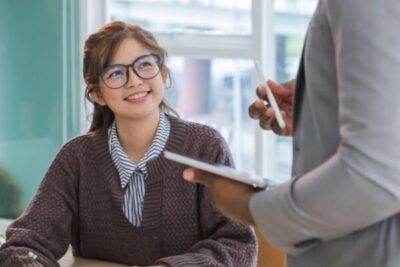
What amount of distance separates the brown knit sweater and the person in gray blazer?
0.79 metres

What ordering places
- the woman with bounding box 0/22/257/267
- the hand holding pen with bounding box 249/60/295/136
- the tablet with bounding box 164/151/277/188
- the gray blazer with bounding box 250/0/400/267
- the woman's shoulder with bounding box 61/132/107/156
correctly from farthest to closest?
1. the woman's shoulder with bounding box 61/132/107/156
2. the woman with bounding box 0/22/257/267
3. the hand holding pen with bounding box 249/60/295/136
4. the tablet with bounding box 164/151/277/188
5. the gray blazer with bounding box 250/0/400/267

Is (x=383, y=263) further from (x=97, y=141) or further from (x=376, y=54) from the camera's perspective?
(x=97, y=141)

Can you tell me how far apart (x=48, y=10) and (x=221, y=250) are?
5.48ft

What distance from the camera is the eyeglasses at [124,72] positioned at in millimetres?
1842

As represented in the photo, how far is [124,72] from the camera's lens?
184cm

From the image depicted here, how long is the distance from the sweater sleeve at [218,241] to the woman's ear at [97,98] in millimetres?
310

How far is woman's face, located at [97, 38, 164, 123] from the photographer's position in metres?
1.83

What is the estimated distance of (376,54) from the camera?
775 mm

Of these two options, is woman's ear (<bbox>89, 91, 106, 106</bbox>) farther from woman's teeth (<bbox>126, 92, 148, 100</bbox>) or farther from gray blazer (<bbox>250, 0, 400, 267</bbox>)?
gray blazer (<bbox>250, 0, 400, 267</bbox>)

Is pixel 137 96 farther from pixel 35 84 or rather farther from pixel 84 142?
pixel 35 84

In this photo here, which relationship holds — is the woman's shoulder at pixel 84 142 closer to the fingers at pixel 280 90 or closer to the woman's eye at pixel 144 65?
the woman's eye at pixel 144 65

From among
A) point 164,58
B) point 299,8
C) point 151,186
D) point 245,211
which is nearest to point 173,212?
point 151,186

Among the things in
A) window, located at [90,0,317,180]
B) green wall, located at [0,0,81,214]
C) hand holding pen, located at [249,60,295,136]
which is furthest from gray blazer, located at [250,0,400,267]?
green wall, located at [0,0,81,214]

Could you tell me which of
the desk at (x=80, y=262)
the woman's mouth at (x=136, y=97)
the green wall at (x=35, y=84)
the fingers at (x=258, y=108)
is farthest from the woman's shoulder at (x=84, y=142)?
the green wall at (x=35, y=84)
